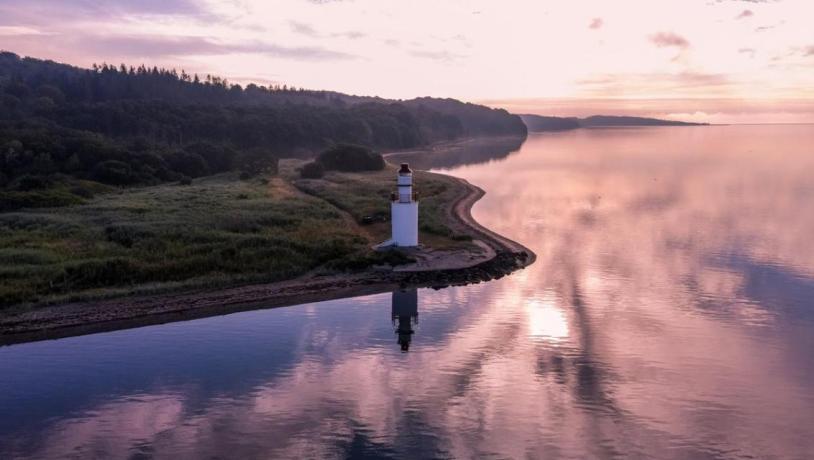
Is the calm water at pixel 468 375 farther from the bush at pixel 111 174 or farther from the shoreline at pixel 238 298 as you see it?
the bush at pixel 111 174

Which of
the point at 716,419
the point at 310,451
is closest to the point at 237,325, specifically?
the point at 310,451

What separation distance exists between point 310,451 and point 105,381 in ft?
23.1

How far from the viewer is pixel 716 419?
1573 cm

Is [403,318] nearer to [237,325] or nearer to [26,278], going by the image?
[237,325]

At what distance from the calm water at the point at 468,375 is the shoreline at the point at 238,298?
0.78 metres

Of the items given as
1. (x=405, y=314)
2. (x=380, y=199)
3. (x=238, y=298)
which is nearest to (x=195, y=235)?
(x=238, y=298)

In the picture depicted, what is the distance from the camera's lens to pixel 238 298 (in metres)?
24.9

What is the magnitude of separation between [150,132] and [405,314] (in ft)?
298

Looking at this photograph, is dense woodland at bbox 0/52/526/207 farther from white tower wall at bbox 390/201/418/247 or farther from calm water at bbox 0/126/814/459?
calm water at bbox 0/126/814/459

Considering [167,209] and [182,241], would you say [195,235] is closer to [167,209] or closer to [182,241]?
[182,241]

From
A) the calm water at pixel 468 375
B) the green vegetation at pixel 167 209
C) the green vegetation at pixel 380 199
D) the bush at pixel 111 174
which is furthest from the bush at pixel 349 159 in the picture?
the calm water at pixel 468 375

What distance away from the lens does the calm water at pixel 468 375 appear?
1479cm

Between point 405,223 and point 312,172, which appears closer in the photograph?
point 405,223

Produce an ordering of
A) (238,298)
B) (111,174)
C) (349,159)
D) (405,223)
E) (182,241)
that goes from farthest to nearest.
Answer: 1. (349,159)
2. (111,174)
3. (405,223)
4. (182,241)
5. (238,298)
